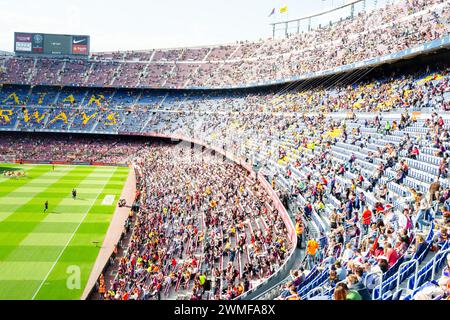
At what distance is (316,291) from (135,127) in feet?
181

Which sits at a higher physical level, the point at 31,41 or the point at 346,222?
the point at 31,41

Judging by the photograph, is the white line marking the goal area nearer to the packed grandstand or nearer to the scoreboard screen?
the packed grandstand

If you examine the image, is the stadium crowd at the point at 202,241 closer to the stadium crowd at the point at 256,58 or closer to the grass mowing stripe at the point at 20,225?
the grass mowing stripe at the point at 20,225

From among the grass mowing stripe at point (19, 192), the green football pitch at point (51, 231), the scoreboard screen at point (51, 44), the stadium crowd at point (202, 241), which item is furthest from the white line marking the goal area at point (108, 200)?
the scoreboard screen at point (51, 44)

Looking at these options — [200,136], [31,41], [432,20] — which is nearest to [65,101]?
[31,41]

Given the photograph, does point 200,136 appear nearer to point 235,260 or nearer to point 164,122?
point 164,122

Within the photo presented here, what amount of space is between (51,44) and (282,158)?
6033cm

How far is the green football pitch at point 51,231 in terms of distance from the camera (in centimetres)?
1773

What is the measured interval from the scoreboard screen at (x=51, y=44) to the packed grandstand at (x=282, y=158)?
617cm

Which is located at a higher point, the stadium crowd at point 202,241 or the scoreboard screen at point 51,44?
the scoreboard screen at point 51,44

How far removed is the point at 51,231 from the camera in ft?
81.0

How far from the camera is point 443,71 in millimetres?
23922

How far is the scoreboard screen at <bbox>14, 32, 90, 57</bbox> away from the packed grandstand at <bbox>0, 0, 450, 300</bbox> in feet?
20.2

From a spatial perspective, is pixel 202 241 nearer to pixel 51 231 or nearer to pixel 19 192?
pixel 51 231
